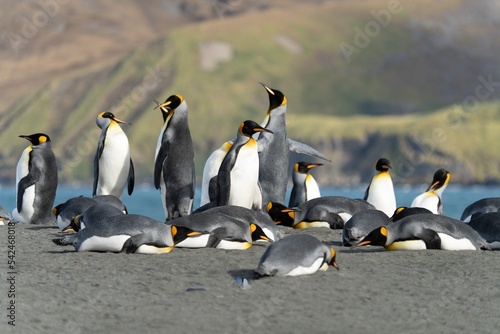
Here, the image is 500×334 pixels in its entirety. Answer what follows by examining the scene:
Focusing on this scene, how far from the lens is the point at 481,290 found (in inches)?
305

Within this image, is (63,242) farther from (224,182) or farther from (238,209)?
(224,182)

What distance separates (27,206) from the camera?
13.9m

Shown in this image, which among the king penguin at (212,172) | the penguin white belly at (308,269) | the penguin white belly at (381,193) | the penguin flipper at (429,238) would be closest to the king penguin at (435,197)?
the penguin white belly at (381,193)

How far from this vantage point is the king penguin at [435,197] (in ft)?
44.3

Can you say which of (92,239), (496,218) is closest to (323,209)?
(496,218)

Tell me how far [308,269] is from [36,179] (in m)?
7.01

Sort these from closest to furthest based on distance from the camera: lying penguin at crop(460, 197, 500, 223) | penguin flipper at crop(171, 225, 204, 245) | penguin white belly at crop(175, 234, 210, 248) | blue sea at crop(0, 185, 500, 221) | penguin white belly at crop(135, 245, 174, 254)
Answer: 1. penguin white belly at crop(135, 245, 174, 254)
2. penguin flipper at crop(171, 225, 204, 245)
3. penguin white belly at crop(175, 234, 210, 248)
4. lying penguin at crop(460, 197, 500, 223)
5. blue sea at crop(0, 185, 500, 221)

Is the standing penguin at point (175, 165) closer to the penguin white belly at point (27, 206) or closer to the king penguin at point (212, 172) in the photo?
the king penguin at point (212, 172)

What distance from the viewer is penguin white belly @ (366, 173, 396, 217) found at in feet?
46.1

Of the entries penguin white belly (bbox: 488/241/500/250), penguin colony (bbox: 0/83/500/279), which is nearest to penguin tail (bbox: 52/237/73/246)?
penguin colony (bbox: 0/83/500/279)

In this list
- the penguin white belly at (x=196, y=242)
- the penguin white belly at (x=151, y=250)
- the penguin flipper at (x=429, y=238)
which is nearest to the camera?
the penguin white belly at (x=151, y=250)

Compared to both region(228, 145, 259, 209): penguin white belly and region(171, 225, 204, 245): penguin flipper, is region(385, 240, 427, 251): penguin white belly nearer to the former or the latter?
region(171, 225, 204, 245): penguin flipper

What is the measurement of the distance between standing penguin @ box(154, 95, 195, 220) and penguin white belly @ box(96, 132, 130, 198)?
182 cm

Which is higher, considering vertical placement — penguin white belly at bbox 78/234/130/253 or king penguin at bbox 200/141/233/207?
king penguin at bbox 200/141/233/207
